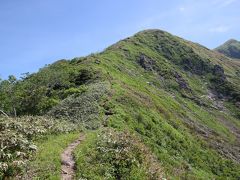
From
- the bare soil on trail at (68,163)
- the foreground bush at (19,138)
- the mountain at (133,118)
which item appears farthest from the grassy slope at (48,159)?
the foreground bush at (19,138)

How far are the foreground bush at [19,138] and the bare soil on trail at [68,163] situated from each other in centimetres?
221

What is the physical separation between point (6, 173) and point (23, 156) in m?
2.66

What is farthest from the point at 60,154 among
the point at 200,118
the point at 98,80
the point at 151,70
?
the point at 151,70

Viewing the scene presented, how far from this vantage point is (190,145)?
1662 inches

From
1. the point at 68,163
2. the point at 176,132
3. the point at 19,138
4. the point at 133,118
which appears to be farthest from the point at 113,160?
the point at 176,132

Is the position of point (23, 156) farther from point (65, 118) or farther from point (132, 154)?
point (65, 118)

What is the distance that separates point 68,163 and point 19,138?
465 centimetres

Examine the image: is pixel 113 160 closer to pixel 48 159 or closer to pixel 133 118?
pixel 48 159

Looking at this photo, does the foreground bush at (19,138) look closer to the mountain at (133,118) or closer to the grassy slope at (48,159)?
the mountain at (133,118)

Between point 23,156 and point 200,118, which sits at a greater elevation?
point 23,156

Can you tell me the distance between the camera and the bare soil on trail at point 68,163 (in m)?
20.4

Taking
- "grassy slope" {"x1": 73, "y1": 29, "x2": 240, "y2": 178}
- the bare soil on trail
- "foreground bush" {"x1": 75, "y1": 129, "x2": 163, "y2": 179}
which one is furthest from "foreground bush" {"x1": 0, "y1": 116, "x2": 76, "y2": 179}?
"grassy slope" {"x1": 73, "y1": 29, "x2": 240, "y2": 178}

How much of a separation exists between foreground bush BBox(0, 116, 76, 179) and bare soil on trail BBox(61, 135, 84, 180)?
221cm

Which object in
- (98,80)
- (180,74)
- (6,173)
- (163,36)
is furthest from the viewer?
(163,36)
